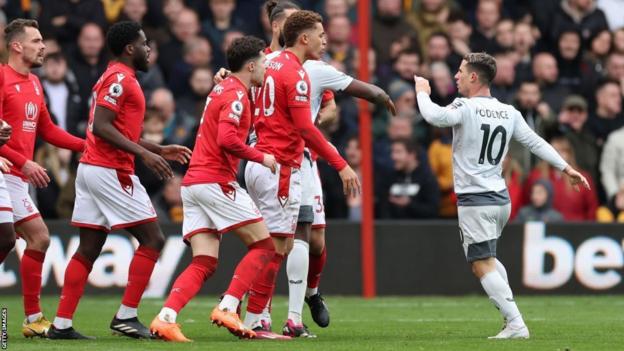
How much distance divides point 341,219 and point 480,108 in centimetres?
675

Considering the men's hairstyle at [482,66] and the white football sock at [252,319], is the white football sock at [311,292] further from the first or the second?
the men's hairstyle at [482,66]

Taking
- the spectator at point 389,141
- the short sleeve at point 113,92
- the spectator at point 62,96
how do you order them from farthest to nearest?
1. the spectator at point 389,141
2. the spectator at point 62,96
3. the short sleeve at point 113,92

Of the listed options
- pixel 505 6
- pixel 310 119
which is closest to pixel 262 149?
pixel 310 119

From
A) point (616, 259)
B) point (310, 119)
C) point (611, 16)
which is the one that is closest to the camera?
point (310, 119)

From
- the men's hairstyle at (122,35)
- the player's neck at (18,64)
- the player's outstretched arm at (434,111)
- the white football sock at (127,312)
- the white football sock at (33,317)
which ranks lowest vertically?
the white football sock at (33,317)

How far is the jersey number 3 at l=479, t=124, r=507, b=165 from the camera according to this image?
10.6 m

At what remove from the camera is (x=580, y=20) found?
62.3 ft

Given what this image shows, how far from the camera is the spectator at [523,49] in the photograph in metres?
18.1

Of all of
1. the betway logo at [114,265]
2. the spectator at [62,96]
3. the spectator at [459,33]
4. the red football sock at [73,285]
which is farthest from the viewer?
the spectator at [459,33]

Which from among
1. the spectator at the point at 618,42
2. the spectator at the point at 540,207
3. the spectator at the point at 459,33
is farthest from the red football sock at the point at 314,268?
the spectator at the point at 618,42

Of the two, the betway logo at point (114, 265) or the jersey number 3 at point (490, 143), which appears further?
the betway logo at point (114, 265)

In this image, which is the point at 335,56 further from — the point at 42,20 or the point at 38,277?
the point at 38,277

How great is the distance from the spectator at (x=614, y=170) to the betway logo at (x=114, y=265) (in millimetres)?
5406

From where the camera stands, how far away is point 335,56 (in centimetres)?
1805
